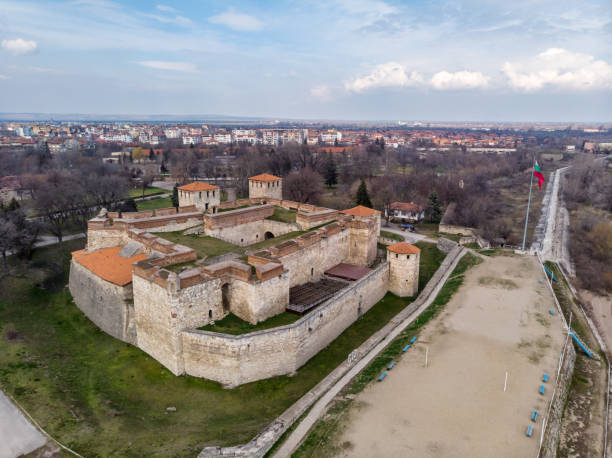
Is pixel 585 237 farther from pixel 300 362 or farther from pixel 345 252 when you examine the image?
pixel 300 362

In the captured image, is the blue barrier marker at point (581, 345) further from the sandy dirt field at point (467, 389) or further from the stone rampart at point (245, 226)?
the stone rampart at point (245, 226)

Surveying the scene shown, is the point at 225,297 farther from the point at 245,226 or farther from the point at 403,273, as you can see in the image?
the point at 403,273

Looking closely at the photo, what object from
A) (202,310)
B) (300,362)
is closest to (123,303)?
(202,310)

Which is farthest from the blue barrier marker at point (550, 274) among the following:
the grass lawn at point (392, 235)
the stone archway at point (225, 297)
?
the stone archway at point (225, 297)

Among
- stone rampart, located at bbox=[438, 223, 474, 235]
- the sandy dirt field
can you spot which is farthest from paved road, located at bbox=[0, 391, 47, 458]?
stone rampart, located at bbox=[438, 223, 474, 235]

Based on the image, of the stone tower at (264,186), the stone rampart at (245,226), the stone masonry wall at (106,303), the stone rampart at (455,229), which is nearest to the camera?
the stone masonry wall at (106,303)
